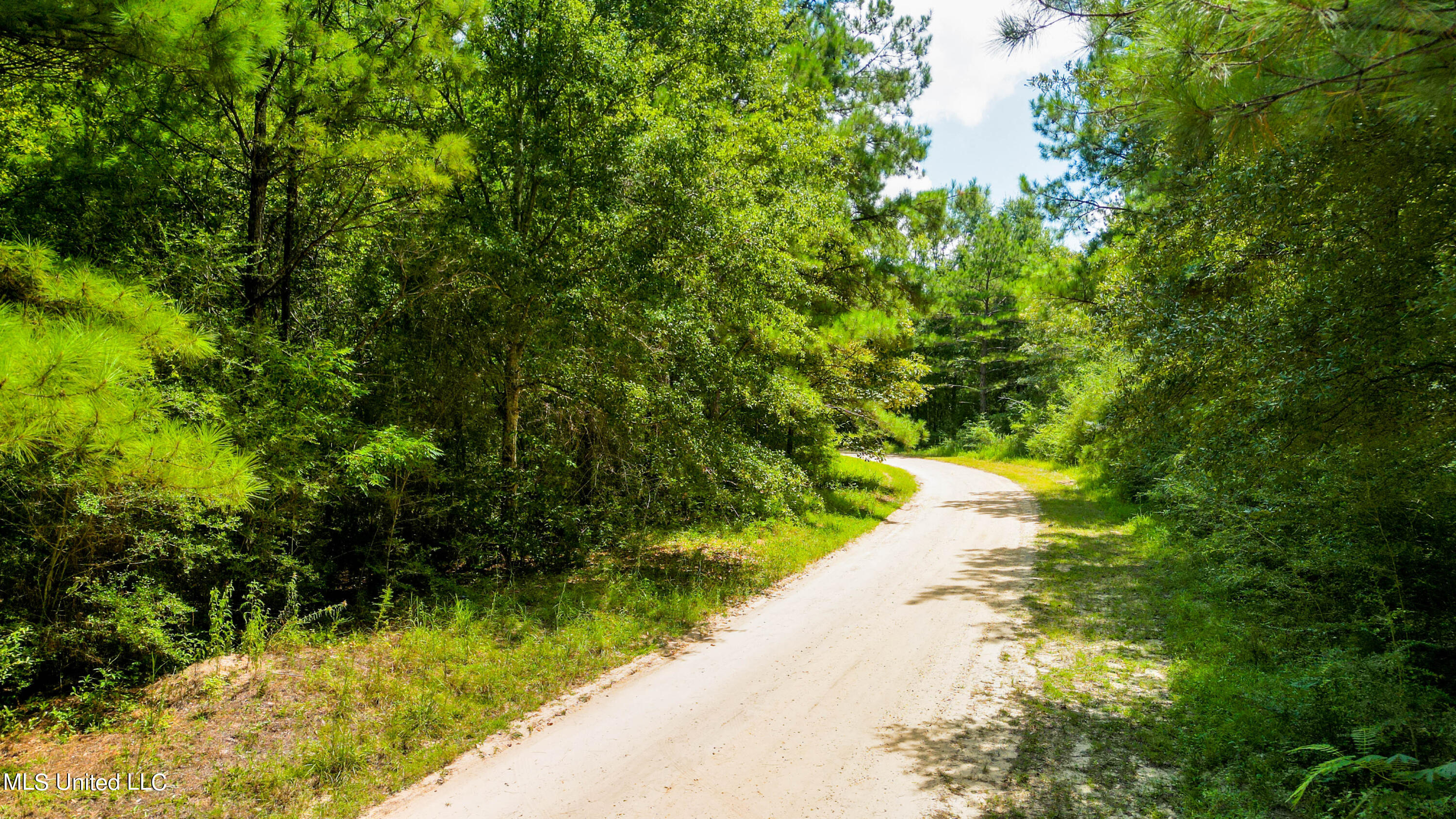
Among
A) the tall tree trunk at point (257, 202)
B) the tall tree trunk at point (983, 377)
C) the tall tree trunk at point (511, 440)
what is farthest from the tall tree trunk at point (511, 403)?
the tall tree trunk at point (983, 377)

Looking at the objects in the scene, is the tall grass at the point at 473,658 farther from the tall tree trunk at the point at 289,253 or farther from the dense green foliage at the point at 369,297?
the tall tree trunk at the point at 289,253

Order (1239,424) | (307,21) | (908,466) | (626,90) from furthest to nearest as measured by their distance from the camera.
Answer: (908,466) < (626,90) < (307,21) < (1239,424)

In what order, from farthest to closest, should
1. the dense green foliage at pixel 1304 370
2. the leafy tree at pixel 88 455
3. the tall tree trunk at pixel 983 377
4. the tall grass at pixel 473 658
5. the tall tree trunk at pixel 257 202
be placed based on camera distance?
1. the tall tree trunk at pixel 983 377
2. the tall tree trunk at pixel 257 202
3. the tall grass at pixel 473 658
4. the dense green foliage at pixel 1304 370
5. the leafy tree at pixel 88 455

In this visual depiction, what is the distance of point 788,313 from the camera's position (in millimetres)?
10789

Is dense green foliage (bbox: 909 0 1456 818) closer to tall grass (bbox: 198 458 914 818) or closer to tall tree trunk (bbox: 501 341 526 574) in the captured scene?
tall grass (bbox: 198 458 914 818)

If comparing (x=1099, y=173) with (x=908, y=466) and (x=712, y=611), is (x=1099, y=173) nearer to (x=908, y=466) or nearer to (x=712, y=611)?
(x=712, y=611)

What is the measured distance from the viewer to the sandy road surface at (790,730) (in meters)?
3.84

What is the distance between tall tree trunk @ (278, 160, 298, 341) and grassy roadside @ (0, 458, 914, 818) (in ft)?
10.7

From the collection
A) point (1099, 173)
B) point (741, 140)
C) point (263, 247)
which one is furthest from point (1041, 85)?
point (263, 247)

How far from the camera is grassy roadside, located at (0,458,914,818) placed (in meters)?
3.83

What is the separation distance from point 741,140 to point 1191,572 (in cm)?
928

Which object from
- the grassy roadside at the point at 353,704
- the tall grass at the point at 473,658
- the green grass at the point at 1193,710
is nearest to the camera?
the green grass at the point at 1193,710

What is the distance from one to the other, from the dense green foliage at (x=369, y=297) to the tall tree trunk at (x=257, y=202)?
0.03 metres

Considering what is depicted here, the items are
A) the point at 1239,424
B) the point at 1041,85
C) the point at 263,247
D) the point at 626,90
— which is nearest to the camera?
the point at 1239,424
